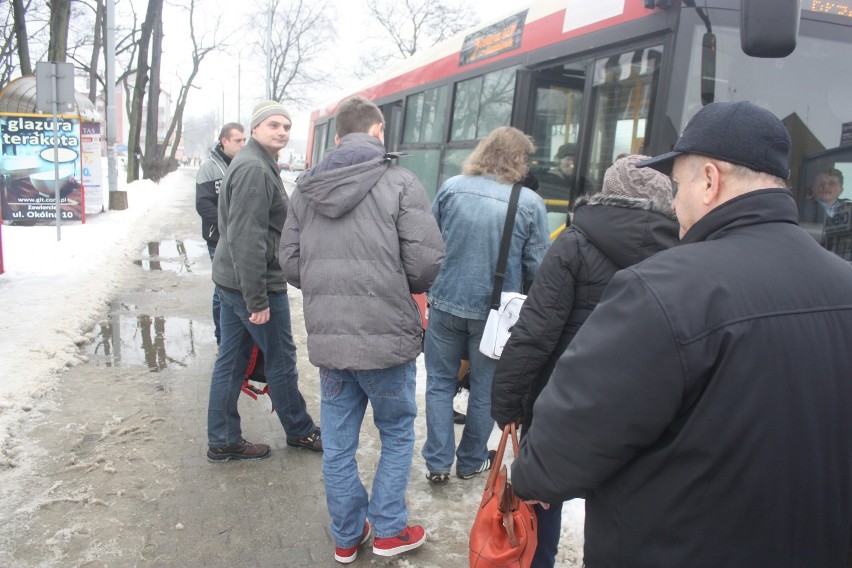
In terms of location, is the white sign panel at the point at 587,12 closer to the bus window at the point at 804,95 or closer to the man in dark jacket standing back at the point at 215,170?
the bus window at the point at 804,95

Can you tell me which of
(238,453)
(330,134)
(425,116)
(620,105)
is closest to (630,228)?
(620,105)

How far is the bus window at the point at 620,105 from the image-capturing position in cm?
396

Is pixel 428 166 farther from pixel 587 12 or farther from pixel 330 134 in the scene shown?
pixel 330 134

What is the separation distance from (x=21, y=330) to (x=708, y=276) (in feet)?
20.6

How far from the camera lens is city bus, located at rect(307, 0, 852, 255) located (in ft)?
12.0

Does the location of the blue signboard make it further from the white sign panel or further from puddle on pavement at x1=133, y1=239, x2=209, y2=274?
the white sign panel

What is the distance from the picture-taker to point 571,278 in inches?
92.6

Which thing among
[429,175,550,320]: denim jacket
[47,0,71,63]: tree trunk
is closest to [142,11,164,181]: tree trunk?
[47,0,71,63]: tree trunk

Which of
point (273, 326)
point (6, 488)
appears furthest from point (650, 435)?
point (6, 488)

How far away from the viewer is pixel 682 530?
1321 mm

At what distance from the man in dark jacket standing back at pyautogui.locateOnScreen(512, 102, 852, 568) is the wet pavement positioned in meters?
1.84

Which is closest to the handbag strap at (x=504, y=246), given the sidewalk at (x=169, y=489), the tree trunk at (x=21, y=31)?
the sidewalk at (x=169, y=489)

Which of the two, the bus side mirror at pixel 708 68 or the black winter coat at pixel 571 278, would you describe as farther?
the bus side mirror at pixel 708 68

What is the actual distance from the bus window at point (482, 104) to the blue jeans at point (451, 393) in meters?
2.44
